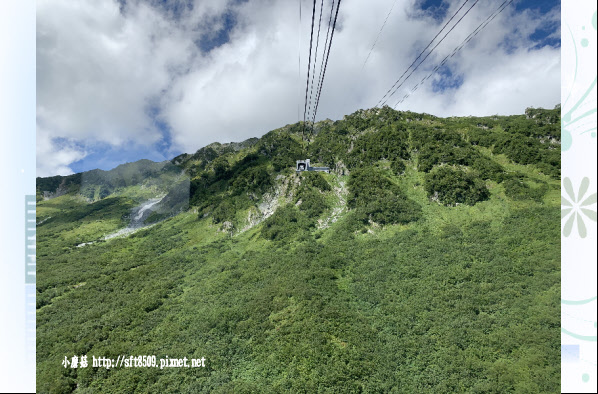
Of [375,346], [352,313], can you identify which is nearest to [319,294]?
[352,313]

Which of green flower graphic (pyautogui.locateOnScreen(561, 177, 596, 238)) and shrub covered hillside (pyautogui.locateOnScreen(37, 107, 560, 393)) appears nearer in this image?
green flower graphic (pyautogui.locateOnScreen(561, 177, 596, 238))

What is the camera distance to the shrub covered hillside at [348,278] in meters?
21.2

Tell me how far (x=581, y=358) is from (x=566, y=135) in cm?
426

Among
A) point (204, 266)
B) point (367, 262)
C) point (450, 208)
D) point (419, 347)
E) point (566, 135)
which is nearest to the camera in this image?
point (566, 135)

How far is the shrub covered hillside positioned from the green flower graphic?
19.2 metres

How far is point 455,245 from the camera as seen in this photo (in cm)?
3444

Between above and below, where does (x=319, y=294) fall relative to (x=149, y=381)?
above

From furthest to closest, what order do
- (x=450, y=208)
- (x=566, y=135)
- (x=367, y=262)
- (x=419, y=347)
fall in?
(x=450, y=208) < (x=367, y=262) < (x=419, y=347) < (x=566, y=135)

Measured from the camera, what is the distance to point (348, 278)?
34.9m

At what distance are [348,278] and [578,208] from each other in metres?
31.7

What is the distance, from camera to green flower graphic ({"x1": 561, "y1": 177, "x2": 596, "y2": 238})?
4895 millimetres

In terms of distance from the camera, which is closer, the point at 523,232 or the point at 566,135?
the point at 566,135

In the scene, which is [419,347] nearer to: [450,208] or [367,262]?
[367,262]

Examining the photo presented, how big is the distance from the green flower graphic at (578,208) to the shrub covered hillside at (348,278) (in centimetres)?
1919
